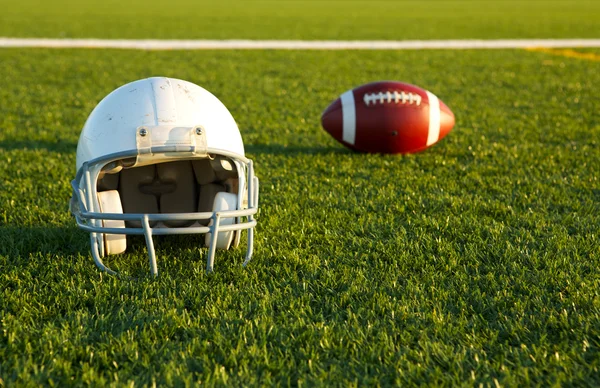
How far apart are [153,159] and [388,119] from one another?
2.14 metres

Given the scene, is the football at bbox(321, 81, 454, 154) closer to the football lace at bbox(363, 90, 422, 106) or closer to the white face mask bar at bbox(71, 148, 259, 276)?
the football lace at bbox(363, 90, 422, 106)

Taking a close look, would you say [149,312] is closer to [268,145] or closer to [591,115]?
[268,145]

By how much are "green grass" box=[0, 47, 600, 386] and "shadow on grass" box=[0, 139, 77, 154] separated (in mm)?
20

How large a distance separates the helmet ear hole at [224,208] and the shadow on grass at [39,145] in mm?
2255

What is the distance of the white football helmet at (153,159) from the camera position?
2334 millimetres

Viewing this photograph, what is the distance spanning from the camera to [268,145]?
4734 mm

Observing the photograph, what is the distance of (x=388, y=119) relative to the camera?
165 inches

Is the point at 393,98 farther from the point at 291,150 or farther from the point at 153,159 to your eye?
the point at 153,159

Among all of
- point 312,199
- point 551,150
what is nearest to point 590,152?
point 551,150

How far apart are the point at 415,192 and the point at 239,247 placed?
125 centimetres

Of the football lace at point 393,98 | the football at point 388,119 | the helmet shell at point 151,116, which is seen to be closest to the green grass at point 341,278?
the football at point 388,119

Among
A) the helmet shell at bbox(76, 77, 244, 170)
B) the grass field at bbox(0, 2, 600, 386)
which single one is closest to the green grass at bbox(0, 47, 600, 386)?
the grass field at bbox(0, 2, 600, 386)

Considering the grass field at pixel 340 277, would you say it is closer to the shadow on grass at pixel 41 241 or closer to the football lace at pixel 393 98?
the shadow on grass at pixel 41 241

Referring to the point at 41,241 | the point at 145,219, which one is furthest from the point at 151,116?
the point at 41,241
